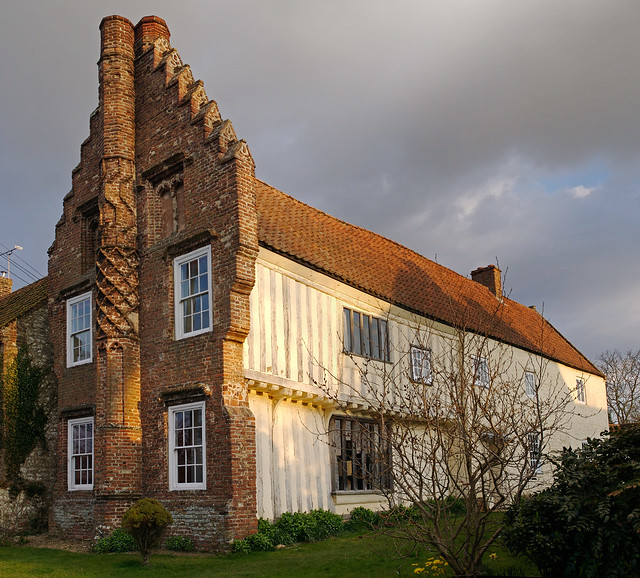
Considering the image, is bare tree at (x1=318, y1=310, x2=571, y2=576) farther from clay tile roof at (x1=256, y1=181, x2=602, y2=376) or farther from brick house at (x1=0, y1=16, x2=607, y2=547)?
clay tile roof at (x1=256, y1=181, x2=602, y2=376)

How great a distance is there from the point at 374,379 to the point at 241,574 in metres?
8.97

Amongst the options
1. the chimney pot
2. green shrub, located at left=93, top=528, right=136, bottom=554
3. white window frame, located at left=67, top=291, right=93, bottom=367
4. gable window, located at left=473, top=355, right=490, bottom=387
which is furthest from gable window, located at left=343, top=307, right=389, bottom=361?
the chimney pot

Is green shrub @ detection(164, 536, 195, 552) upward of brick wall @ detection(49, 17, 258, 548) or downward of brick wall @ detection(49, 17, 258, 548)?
downward

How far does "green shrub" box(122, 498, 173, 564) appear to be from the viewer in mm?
13406

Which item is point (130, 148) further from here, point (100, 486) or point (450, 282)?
point (450, 282)

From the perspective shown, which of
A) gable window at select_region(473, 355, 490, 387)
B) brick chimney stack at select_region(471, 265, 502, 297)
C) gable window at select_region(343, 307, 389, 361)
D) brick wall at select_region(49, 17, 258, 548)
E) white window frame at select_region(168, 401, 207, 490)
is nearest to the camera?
gable window at select_region(473, 355, 490, 387)

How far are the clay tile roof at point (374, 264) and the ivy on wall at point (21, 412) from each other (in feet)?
27.5

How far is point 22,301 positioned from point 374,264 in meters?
11.8

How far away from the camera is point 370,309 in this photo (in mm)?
20188

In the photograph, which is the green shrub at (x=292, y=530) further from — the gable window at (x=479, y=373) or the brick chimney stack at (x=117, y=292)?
the gable window at (x=479, y=373)

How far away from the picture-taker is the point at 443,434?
56.4 feet

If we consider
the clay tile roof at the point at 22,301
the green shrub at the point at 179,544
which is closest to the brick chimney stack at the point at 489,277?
the clay tile roof at the point at 22,301

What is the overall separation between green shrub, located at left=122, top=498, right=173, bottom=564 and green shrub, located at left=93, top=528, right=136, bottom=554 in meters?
2.22

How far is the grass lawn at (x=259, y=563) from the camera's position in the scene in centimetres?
1166
